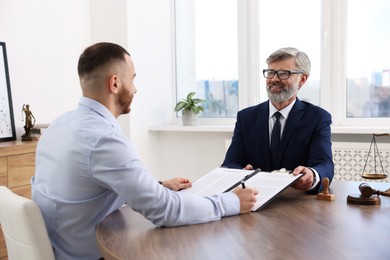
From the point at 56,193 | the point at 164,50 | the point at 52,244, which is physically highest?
the point at 164,50

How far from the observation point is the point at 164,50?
4426 millimetres

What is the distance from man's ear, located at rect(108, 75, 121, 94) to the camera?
1.57 m

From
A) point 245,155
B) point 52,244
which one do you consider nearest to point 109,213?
point 52,244

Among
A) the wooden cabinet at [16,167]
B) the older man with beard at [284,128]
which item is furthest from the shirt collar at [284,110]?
the wooden cabinet at [16,167]

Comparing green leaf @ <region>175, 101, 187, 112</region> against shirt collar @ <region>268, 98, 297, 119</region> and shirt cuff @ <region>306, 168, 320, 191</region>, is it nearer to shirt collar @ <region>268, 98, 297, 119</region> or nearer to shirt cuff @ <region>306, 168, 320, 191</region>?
shirt collar @ <region>268, 98, 297, 119</region>

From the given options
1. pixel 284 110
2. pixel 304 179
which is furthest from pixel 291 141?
pixel 304 179

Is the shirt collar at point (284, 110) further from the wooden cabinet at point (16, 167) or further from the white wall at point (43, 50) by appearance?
the white wall at point (43, 50)

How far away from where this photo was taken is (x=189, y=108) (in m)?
4.14

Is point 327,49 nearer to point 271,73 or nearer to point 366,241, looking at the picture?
point 271,73

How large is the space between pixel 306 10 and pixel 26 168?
254cm

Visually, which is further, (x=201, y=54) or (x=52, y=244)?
(x=201, y=54)

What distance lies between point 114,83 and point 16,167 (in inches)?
60.1

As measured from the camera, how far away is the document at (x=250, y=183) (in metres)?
1.66

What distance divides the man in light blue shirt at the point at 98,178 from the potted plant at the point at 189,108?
2456mm
